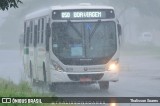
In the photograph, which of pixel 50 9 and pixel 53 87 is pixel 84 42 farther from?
pixel 53 87

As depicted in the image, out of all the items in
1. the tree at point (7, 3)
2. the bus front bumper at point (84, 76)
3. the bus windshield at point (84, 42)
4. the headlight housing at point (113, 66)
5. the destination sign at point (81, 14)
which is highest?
the tree at point (7, 3)

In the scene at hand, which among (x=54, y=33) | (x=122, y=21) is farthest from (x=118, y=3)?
(x=54, y=33)

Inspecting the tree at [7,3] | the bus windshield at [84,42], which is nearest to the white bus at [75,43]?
the bus windshield at [84,42]

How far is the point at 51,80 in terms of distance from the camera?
13.7 meters

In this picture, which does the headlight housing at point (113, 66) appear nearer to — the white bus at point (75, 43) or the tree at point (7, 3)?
the white bus at point (75, 43)

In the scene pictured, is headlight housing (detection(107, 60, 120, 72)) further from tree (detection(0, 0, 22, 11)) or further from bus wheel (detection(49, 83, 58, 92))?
tree (detection(0, 0, 22, 11))

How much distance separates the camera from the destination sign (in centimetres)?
1346

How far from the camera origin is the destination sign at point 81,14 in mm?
13461

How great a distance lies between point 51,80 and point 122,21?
1.97m

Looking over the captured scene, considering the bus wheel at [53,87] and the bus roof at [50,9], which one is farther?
the bus wheel at [53,87]

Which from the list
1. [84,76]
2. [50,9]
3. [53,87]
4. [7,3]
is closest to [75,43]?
[84,76]

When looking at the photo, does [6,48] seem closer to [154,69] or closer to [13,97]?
[13,97]

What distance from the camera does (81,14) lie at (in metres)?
13.6

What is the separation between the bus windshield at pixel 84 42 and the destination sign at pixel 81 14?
13 cm
